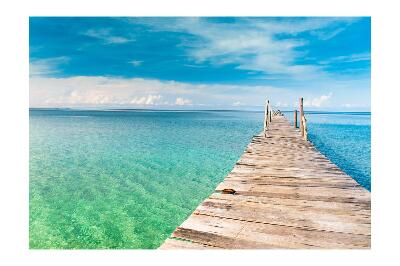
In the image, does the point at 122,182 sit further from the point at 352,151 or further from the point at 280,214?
the point at 352,151

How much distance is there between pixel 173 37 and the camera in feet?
22.8

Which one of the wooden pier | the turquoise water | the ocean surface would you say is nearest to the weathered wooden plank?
the wooden pier

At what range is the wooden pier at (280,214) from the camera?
9.03 feet

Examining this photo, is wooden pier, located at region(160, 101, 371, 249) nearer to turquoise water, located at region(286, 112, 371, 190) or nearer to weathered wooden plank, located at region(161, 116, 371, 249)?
weathered wooden plank, located at region(161, 116, 371, 249)

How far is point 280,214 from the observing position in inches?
128

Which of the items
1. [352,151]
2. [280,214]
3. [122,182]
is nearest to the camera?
[280,214]

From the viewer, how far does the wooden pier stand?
2.75 metres

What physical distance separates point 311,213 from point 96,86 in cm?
596

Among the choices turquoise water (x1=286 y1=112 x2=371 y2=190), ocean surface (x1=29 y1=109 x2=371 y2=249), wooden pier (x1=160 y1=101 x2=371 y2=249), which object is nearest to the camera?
wooden pier (x1=160 y1=101 x2=371 y2=249)

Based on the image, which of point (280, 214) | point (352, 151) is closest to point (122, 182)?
point (280, 214)

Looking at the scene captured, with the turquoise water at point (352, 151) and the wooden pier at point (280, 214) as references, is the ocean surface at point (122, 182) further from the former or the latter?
the wooden pier at point (280, 214)

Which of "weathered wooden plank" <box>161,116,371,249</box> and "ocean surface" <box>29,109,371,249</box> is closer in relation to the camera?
"weathered wooden plank" <box>161,116,371,249</box>
